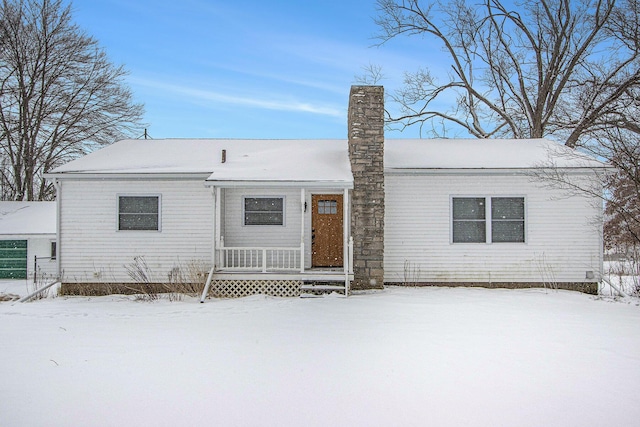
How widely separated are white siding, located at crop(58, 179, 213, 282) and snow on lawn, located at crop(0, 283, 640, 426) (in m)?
2.75

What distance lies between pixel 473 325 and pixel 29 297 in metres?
9.86

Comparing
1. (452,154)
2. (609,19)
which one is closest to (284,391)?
(452,154)

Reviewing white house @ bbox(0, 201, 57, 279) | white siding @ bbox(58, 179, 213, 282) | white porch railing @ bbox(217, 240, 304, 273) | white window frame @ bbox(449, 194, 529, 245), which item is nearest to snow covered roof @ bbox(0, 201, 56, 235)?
white house @ bbox(0, 201, 57, 279)

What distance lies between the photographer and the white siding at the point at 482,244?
1205 centimetres

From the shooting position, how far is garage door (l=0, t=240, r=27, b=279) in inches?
792

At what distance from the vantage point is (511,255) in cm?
1211

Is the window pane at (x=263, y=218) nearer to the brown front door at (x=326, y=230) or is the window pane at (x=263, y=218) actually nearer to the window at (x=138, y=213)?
the brown front door at (x=326, y=230)

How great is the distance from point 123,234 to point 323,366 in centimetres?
831

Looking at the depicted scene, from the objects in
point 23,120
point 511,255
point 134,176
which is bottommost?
point 511,255

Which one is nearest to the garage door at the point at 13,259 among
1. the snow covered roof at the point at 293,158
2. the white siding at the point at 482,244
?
the snow covered roof at the point at 293,158

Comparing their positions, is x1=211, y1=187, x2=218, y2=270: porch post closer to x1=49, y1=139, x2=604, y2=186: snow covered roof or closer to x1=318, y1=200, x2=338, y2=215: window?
x1=49, y1=139, x2=604, y2=186: snow covered roof

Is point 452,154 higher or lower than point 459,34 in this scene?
lower

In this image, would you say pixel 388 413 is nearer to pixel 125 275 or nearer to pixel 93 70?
pixel 125 275

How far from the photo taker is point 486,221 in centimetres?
1211
